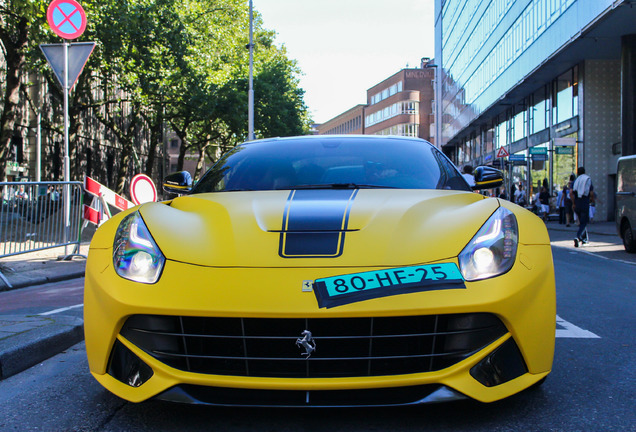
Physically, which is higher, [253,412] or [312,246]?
[312,246]

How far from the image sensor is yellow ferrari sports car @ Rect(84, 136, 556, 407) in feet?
7.53

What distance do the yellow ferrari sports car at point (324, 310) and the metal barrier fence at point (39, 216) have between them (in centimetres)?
563

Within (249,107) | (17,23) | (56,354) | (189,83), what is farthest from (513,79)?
(56,354)

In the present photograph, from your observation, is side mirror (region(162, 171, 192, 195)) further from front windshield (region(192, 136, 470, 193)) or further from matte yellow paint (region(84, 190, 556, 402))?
matte yellow paint (region(84, 190, 556, 402))

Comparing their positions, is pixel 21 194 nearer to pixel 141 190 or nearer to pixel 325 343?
pixel 141 190

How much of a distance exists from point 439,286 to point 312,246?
522mm

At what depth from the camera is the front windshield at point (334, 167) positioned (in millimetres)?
3539

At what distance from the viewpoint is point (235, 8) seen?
35.5 metres

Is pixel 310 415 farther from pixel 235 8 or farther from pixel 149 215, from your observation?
pixel 235 8

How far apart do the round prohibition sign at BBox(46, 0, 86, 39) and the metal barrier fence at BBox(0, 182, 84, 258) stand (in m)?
2.16

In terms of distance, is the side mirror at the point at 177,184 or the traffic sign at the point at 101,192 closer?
the side mirror at the point at 177,184

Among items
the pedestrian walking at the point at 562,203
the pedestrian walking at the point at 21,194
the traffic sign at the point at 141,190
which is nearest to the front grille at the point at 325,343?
the pedestrian walking at the point at 21,194

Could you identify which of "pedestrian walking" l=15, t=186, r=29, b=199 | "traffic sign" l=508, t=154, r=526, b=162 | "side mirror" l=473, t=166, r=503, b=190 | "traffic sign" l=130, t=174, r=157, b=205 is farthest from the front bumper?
"traffic sign" l=508, t=154, r=526, b=162

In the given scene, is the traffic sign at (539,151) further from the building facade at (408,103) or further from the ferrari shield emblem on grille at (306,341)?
the building facade at (408,103)
